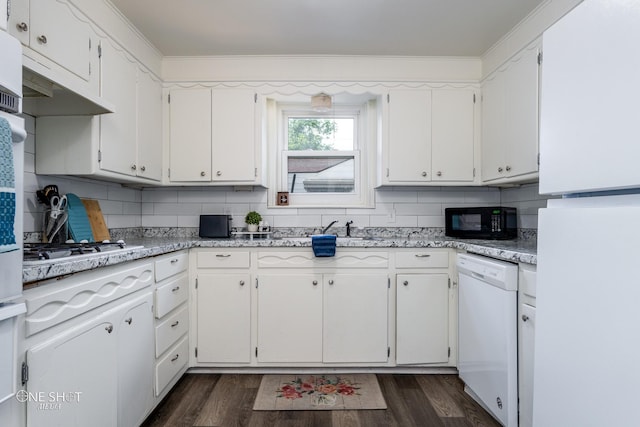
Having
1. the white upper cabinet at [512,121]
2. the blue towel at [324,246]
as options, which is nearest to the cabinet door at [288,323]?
the blue towel at [324,246]

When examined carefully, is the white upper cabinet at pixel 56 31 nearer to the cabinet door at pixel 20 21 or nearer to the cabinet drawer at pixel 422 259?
the cabinet door at pixel 20 21

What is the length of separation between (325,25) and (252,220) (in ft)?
5.08

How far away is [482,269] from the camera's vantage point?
6.59 feet

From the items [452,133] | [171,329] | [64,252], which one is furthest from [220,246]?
[452,133]

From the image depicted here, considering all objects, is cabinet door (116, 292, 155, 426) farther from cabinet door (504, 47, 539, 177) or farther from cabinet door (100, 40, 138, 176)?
cabinet door (504, 47, 539, 177)

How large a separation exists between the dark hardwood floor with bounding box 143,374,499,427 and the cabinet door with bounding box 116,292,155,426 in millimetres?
238

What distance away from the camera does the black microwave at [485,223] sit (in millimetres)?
2447

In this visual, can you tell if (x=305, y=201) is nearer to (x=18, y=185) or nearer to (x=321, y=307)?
(x=321, y=307)

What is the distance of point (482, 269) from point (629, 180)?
4.37ft

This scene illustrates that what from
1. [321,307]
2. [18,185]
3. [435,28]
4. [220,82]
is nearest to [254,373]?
[321,307]

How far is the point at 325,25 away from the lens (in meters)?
2.38

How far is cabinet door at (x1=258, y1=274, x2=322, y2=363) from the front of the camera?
2479 millimetres

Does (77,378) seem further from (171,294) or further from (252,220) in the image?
(252,220)

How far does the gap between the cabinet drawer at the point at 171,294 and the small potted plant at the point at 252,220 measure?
2.20 ft
